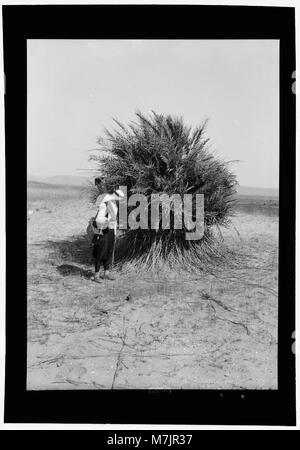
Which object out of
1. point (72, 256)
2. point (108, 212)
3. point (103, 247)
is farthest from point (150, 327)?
point (72, 256)

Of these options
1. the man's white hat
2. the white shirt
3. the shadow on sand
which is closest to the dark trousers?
the white shirt

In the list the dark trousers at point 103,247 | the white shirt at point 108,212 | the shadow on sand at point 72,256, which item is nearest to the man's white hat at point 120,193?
the white shirt at point 108,212

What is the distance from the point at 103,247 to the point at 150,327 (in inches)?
41.6

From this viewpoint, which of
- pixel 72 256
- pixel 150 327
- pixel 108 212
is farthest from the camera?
pixel 72 256

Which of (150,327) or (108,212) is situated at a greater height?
(108,212)

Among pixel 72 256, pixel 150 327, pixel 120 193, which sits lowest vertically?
pixel 150 327

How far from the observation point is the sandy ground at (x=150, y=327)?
423 centimetres

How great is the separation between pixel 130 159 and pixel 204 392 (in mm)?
2510

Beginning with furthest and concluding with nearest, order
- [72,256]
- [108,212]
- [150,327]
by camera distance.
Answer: [72,256] → [108,212] → [150,327]

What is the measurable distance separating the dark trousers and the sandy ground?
0.68 ft

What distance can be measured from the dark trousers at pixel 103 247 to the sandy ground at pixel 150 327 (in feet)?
0.68

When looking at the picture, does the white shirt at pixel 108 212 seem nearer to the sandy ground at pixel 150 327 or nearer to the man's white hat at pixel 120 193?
the man's white hat at pixel 120 193

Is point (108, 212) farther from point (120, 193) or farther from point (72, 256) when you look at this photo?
point (72, 256)

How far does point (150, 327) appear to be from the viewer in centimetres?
450
